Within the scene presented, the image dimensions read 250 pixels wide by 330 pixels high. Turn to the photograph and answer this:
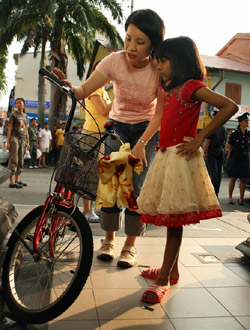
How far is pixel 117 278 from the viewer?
3.01 metres

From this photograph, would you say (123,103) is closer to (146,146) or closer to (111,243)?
(146,146)

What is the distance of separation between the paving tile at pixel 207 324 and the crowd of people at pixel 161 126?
29cm

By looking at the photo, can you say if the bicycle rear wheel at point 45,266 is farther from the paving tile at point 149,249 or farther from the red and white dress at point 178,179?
the paving tile at point 149,249

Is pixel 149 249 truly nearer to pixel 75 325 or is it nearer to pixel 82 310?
pixel 82 310

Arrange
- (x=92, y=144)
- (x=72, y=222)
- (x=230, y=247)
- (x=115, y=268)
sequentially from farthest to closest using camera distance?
(x=230, y=247), (x=115, y=268), (x=92, y=144), (x=72, y=222)

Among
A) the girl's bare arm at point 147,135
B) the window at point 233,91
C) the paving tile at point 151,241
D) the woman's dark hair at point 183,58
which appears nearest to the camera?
the woman's dark hair at point 183,58

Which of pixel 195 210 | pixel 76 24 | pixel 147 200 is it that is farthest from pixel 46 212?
pixel 76 24

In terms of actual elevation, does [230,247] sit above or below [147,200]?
below

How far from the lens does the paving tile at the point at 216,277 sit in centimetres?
302

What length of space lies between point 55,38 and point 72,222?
800 inches

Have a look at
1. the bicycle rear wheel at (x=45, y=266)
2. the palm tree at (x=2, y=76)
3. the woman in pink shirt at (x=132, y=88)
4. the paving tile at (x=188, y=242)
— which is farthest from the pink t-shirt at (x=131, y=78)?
the palm tree at (x=2, y=76)

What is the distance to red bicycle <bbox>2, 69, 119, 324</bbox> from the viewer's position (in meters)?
2.19

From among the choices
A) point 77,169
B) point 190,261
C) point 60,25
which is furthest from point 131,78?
point 60,25

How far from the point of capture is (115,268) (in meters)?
3.25
